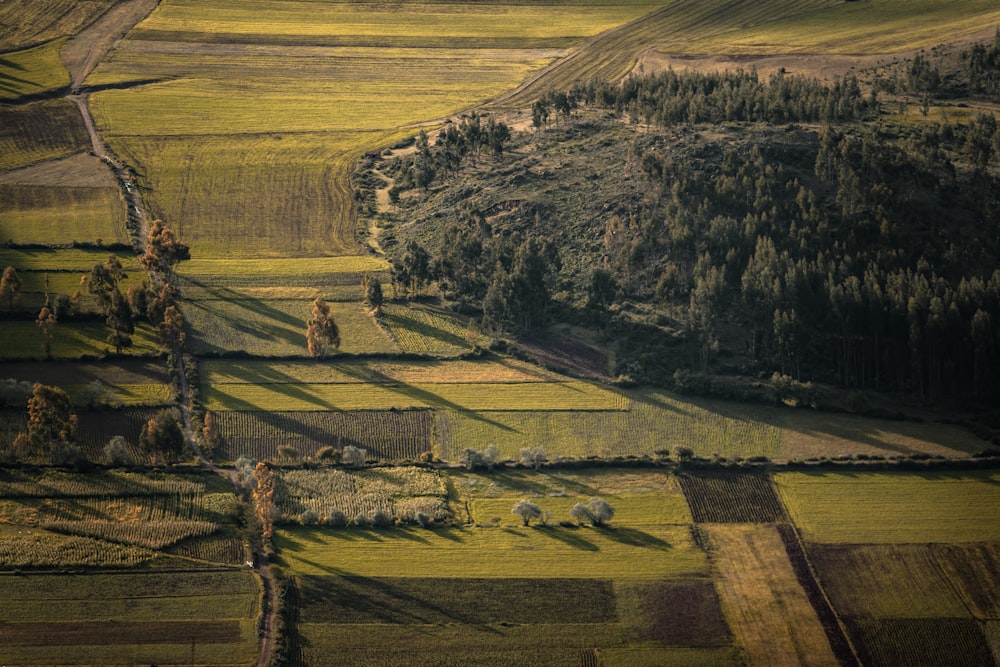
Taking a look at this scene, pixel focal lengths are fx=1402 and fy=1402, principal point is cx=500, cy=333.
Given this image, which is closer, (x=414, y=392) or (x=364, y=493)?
(x=364, y=493)

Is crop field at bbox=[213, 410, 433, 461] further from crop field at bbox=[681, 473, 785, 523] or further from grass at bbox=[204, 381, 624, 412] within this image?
crop field at bbox=[681, 473, 785, 523]

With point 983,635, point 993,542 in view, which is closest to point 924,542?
point 993,542

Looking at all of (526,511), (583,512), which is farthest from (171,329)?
(583,512)

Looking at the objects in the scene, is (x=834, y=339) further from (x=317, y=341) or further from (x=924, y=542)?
(x=317, y=341)

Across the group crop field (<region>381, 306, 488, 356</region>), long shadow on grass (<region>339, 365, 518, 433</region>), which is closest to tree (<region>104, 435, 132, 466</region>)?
long shadow on grass (<region>339, 365, 518, 433</region>)

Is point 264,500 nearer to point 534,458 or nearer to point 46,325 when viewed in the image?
point 534,458

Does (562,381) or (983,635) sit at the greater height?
(562,381)
